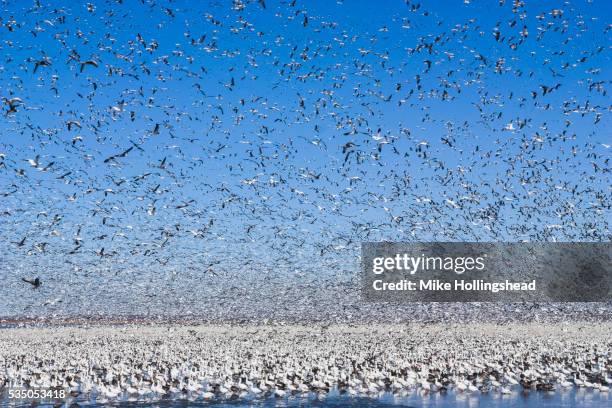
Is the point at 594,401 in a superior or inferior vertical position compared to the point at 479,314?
inferior

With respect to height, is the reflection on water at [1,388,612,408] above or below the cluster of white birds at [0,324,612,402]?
below

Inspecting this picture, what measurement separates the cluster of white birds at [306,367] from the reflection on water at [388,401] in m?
0.58

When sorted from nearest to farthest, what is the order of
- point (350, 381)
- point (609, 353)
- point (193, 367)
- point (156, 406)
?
1. point (156, 406)
2. point (350, 381)
3. point (193, 367)
4. point (609, 353)

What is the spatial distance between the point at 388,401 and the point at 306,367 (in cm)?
633

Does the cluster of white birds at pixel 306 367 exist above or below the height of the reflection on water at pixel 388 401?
above

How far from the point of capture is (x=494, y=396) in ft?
79.6

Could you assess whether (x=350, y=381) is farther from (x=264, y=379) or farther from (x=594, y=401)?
(x=594, y=401)

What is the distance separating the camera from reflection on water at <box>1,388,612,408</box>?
22859 millimetres

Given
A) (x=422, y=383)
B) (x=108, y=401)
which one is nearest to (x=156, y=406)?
(x=108, y=401)

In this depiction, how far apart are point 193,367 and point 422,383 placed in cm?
951

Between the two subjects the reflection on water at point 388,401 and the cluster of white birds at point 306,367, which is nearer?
the reflection on water at point 388,401

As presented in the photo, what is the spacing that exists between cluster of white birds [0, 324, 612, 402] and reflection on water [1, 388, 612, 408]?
22.9 inches

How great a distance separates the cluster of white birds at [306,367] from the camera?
25.3 metres

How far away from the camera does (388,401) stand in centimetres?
2342
